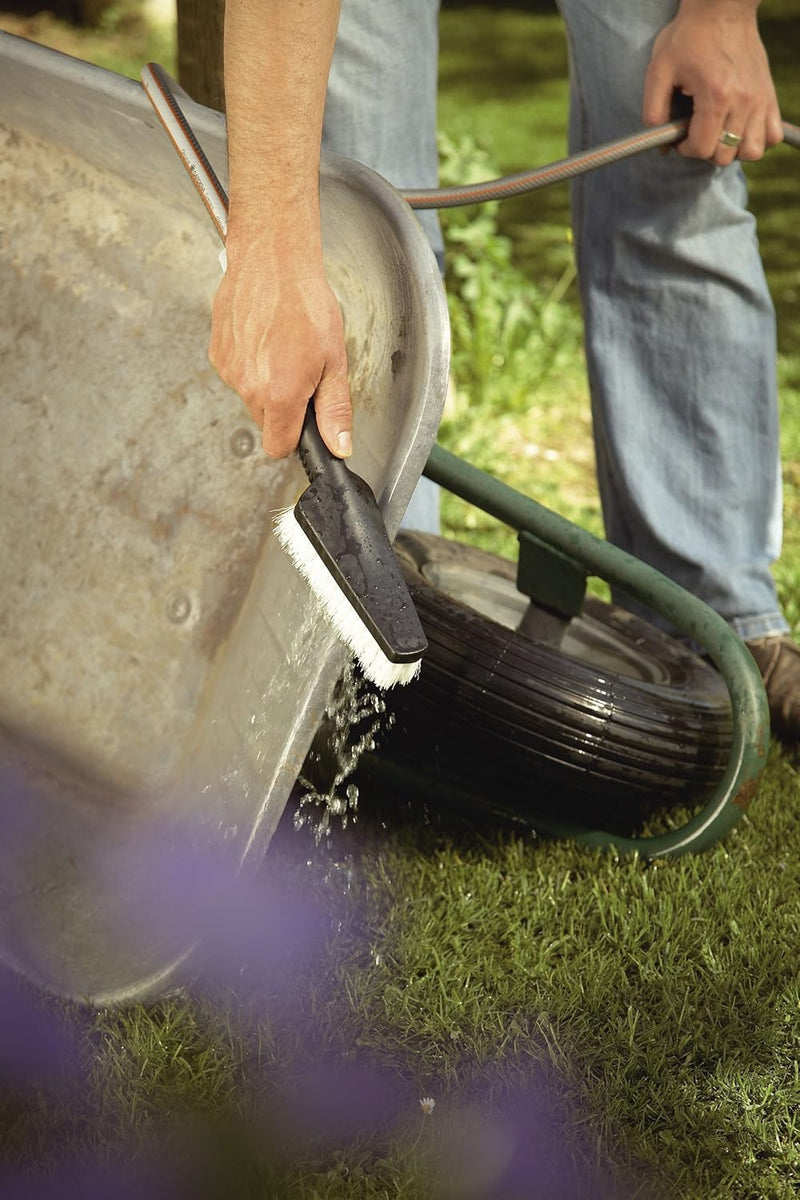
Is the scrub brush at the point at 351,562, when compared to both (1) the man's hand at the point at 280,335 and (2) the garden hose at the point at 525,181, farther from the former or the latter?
(2) the garden hose at the point at 525,181

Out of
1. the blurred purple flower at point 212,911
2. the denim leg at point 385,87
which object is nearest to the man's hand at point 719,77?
the denim leg at point 385,87

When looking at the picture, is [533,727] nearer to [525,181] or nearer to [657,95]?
[525,181]

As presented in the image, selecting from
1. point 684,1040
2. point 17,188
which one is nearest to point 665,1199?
point 684,1040

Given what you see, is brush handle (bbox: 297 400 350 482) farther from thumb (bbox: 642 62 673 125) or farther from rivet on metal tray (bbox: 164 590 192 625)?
thumb (bbox: 642 62 673 125)

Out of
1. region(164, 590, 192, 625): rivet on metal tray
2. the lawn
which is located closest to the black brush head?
region(164, 590, 192, 625): rivet on metal tray

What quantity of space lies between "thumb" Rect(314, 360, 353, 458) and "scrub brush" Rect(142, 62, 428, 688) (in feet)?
0.04

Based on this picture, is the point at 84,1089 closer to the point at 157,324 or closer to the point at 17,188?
the point at 157,324

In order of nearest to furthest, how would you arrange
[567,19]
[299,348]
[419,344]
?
[299,348], [419,344], [567,19]

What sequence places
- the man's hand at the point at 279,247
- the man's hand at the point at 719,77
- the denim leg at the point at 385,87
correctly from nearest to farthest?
the man's hand at the point at 279,247
the man's hand at the point at 719,77
the denim leg at the point at 385,87

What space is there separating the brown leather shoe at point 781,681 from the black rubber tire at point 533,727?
322 mm

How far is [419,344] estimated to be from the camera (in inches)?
53.6

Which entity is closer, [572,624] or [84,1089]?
[84,1089]

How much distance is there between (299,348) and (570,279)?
127 inches

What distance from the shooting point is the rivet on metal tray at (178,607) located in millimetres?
1615
